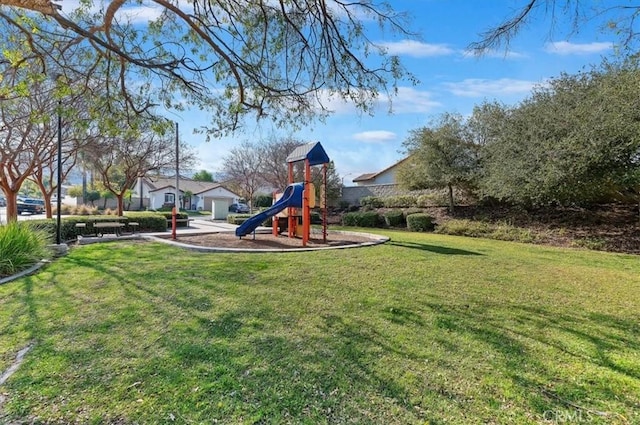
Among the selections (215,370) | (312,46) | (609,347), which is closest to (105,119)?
(312,46)

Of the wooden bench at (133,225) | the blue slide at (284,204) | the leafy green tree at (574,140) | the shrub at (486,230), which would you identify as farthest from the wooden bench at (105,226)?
the leafy green tree at (574,140)

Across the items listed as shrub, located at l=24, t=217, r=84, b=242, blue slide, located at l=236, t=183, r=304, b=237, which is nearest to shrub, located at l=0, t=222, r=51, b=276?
shrub, located at l=24, t=217, r=84, b=242

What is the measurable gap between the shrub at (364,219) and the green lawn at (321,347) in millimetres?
13246

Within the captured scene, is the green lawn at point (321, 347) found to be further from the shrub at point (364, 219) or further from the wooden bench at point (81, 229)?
the shrub at point (364, 219)

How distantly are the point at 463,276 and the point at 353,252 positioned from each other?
296cm

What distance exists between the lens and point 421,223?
17062 mm

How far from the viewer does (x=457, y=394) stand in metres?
2.55

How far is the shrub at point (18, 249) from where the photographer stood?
6797mm

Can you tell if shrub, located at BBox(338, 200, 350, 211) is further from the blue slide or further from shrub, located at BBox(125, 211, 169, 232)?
the blue slide

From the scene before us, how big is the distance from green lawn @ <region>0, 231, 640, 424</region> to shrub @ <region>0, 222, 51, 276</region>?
109cm

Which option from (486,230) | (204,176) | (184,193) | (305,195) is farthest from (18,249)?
(204,176)

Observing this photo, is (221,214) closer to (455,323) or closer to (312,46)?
(312,46)

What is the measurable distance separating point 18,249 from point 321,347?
24.7ft

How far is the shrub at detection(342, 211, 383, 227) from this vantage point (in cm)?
1962
